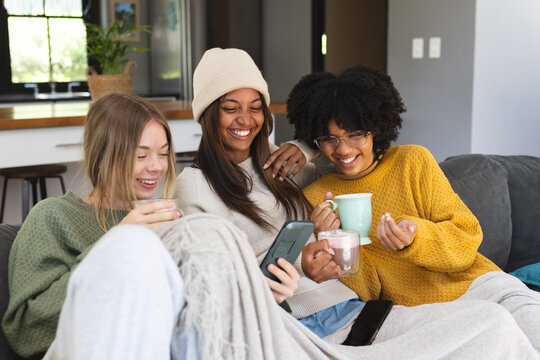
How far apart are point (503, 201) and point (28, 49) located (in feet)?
15.7

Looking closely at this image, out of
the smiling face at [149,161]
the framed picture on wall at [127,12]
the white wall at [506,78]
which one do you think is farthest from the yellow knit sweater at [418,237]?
the framed picture on wall at [127,12]

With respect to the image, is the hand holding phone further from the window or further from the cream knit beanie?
the window

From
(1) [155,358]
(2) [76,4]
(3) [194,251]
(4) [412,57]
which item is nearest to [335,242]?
(3) [194,251]

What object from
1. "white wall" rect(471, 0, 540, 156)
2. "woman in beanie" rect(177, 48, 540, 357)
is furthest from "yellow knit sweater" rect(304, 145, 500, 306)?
"white wall" rect(471, 0, 540, 156)

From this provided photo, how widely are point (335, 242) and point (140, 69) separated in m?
5.30

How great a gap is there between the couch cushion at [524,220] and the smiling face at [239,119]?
1050mm

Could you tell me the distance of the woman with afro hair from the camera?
165 centimetres

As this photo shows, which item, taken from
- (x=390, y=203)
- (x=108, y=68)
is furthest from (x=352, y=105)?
(x=108, y=68)

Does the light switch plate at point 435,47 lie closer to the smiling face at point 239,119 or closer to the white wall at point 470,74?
the white wall at point 470,74

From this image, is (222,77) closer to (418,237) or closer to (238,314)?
(418,237)

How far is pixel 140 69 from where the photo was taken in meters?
6.43

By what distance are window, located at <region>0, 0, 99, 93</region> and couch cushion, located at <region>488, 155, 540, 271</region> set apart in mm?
4316

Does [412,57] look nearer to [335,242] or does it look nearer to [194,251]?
[335,242]

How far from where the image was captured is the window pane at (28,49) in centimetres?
566
